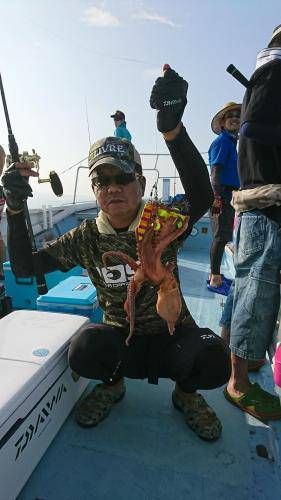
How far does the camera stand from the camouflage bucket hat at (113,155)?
165cm

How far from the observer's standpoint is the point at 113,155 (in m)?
1.67

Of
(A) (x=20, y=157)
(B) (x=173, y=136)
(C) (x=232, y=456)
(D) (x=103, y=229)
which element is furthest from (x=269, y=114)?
(C) (x=232, y=456)

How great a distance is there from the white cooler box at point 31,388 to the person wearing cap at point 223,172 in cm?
220

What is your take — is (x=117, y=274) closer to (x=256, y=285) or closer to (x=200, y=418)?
(x=256, y=285)

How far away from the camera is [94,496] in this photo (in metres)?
1.49

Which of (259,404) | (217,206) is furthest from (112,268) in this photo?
(217,206)

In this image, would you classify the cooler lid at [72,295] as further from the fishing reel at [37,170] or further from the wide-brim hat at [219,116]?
the wide-brim hat at [219,116]

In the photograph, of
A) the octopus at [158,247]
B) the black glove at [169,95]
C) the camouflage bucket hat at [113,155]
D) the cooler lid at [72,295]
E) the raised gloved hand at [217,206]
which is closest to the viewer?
the octopus at [158,247]

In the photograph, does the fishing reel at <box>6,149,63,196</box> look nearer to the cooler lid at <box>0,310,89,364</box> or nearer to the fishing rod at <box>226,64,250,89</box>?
the cooler lid at <box>0,310,89,364</box>

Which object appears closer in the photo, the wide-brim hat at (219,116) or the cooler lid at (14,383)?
the cooler lid at (14,383)

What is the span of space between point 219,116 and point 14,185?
2884 millimetres

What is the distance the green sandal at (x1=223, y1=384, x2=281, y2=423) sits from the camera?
1.95 meters

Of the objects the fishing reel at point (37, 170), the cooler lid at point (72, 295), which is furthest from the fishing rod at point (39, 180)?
the cooler lid at point (72, 295)

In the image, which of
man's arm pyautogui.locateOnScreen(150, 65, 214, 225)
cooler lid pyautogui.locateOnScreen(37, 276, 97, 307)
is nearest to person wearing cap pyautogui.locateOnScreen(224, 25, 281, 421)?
man's arm pyautogui.locateOnScreen(150, 65, 214, 225)
